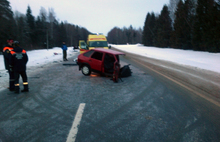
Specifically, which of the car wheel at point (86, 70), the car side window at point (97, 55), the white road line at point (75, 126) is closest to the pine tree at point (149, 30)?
the car side window at point (97, 55)

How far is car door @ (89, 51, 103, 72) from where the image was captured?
8211mm

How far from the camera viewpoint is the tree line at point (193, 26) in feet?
80.5

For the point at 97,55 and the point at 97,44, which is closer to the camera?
the point at 97,55

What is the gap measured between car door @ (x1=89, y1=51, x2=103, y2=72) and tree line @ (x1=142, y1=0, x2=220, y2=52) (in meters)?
22.5

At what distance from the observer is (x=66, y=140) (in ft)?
9.13

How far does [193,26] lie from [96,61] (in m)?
29.3

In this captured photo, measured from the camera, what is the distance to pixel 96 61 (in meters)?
8.30

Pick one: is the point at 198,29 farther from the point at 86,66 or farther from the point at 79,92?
the point at 79,92

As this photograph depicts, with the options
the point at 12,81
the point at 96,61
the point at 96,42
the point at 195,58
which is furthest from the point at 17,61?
the point at 195,58

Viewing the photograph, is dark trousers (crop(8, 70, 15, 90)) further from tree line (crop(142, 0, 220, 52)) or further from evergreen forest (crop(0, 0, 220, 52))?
tree line (crop(142, 0, 220, 52))

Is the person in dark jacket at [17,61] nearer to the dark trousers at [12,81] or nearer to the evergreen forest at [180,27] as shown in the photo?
the dark trousers at [12,81]

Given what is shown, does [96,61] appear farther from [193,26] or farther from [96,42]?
[193,26]

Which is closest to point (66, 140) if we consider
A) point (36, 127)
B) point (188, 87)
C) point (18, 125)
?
point (36, 127)

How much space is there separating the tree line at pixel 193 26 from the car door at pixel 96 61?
2251cm
